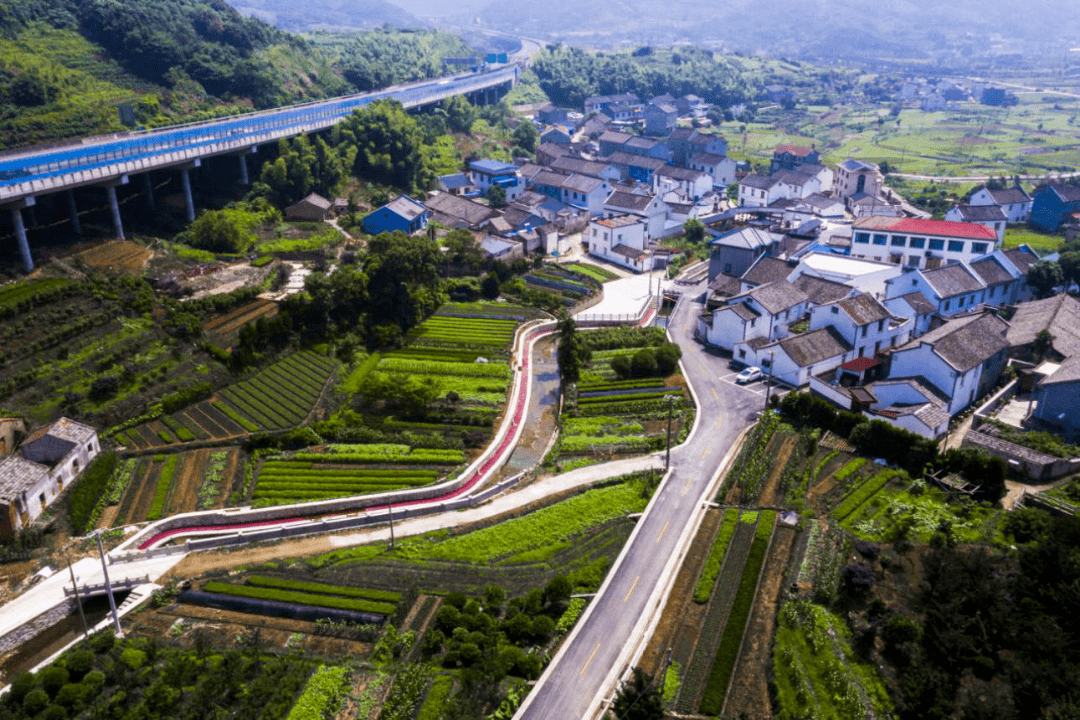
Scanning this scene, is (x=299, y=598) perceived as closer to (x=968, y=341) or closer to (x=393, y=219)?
(x=968, y=341)

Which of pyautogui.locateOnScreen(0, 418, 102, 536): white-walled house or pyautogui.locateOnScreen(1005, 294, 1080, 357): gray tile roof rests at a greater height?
pyautogui.locateOnScreen(1005, 294, 1080, 357): gray tile roof

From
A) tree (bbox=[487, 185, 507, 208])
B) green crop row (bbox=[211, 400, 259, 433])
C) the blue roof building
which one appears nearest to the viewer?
green crop row (bbox=[211, 400, 259, 433])

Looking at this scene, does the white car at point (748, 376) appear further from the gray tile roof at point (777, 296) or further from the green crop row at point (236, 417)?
the green crop row at point (236, 417)

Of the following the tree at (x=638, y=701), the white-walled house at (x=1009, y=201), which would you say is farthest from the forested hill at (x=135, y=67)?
the white-walled house at (x=1009, y=201)

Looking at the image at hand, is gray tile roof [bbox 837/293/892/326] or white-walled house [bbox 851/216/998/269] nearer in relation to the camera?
gray tile roof [bbox 837/293/892/326]

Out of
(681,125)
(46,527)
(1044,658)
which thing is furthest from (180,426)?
(681,125)

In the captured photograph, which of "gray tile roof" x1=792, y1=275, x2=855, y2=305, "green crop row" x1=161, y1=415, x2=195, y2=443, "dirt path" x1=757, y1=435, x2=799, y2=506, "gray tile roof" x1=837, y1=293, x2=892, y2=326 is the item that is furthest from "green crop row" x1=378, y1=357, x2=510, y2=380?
"gray tile roof" x1=837, y1=293, x2=892, y2=326

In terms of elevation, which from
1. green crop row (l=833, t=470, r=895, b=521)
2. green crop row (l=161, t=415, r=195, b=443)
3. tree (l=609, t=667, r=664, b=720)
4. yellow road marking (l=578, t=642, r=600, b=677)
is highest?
tree (l=609, t=667, r=664, b=720)

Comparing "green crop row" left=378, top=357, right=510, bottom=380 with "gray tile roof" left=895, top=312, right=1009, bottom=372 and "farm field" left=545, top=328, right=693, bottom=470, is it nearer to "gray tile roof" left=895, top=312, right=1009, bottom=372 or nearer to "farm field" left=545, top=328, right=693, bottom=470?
"farm field" left=545, top=328, right=693, bottom=470
